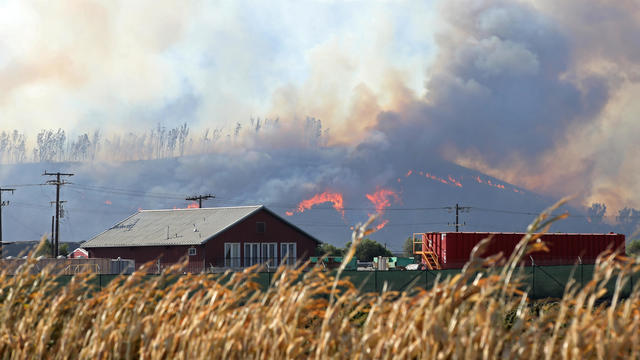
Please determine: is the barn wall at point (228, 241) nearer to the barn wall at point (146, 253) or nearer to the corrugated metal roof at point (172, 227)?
the barn wall at point (146, 253)

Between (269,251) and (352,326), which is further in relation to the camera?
(269,251)

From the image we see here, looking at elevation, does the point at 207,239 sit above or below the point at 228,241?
above

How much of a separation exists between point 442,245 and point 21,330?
45.8 meters

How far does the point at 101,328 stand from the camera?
7.80 metres

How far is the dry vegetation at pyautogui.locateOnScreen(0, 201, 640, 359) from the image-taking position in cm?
639

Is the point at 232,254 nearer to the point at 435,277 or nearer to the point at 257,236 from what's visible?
the point at 257,236

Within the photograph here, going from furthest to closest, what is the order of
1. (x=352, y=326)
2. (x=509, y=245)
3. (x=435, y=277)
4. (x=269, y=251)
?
(x=269, y=251)
(x=509, y=245)
(x=435, y=277)
(x=352, y=326)

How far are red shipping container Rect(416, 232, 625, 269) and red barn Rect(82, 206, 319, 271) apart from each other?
69.8ft

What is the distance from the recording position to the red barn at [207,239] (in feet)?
223

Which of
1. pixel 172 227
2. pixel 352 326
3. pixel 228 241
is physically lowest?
pixel 352 326

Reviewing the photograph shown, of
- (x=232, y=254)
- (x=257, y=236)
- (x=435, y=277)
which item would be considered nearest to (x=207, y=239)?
(x=232, y=254)

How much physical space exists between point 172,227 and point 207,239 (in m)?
6.92

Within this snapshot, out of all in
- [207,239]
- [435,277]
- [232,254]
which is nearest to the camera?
[435,277]

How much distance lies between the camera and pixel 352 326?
756 centimetres
